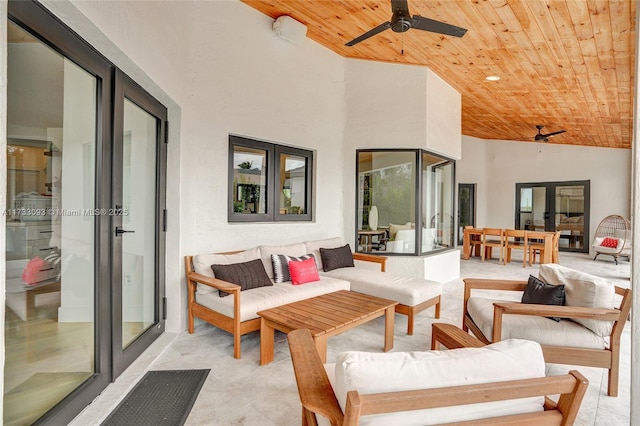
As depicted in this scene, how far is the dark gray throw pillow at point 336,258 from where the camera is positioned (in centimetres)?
438

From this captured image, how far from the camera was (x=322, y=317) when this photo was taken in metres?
2.75

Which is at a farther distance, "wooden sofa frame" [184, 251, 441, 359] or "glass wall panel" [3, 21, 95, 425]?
"wooden sofa frame" [184, 251, 441, 359]

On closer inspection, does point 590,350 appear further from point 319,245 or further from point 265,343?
point 319,245

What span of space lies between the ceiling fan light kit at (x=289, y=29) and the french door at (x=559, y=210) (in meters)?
8.68

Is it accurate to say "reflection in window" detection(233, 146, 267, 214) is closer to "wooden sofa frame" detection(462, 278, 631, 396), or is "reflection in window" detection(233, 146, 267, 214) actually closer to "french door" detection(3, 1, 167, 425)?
"french door" detection(3, 1, 167, 425)

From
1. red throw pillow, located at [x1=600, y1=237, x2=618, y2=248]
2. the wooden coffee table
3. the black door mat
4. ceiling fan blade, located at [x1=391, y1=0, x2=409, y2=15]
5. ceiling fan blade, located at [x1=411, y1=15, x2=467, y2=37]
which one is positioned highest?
ceiling fan blade, located at [x1=391, y1=0, x2=409, y2=15]

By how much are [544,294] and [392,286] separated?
137cm

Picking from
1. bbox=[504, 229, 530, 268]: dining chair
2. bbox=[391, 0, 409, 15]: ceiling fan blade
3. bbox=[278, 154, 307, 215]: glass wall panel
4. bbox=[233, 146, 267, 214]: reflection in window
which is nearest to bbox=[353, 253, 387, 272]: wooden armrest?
bbox=[278, 154, 307, 215]: glass wall panel

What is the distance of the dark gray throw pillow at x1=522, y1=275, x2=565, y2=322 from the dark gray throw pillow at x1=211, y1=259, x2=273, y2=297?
7.51 feet

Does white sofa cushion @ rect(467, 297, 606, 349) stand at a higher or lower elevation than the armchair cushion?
lower

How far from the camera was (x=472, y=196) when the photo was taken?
10.6 m

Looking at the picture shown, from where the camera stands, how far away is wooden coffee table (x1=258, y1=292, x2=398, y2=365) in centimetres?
254

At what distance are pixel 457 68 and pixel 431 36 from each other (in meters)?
1.04

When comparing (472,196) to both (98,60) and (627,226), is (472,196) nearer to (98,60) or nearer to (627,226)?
(627,226)
